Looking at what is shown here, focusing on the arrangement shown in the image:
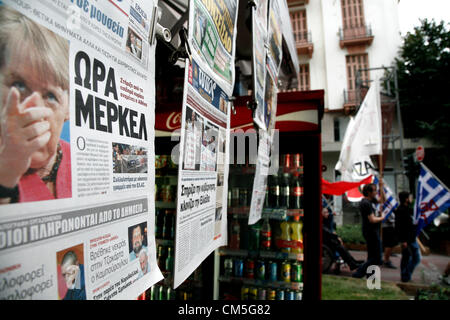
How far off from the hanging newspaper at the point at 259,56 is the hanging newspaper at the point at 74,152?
71cm

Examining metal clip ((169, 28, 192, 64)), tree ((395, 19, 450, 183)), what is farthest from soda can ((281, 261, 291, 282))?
tree ((395, 19, 450, 183))

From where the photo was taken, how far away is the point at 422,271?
172 inches

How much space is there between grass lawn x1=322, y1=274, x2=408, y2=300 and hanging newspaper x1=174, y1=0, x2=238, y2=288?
2879mm

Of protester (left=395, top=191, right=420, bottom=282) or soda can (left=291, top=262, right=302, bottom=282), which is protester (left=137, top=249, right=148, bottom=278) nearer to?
soda can (left=291, top=262, right=302, bottom=282)

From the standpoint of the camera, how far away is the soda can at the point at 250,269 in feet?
8.12

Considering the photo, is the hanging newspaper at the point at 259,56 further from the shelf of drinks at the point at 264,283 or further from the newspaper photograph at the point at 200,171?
the shelf of drinks at the point at 264,283

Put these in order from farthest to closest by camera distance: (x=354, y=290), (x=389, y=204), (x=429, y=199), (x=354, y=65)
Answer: (x=354, y=65), (x=389, y=204), (x=354, y=290), (x=429, y=199)

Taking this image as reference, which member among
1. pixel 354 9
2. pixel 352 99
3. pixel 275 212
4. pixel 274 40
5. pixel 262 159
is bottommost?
pixel 275 212

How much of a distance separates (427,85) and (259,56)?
6.93 metres

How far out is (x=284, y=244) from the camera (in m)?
2.41

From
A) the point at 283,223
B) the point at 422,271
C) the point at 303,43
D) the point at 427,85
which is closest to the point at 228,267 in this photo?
the point at 283,223

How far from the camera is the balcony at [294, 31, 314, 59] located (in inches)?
177

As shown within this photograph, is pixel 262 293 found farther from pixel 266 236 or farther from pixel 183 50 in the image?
pixel 183 50
